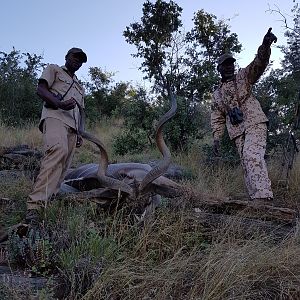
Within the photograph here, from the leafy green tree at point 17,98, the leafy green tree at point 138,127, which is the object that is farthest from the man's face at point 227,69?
the leafy green tree at point 17,98

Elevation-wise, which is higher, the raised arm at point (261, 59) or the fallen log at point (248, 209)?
the raised arm at point (261, 59)

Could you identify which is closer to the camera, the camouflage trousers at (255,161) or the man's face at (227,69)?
the camouflage trousers at (255,161)

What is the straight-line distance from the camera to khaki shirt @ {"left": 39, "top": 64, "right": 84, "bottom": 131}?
5242 mm

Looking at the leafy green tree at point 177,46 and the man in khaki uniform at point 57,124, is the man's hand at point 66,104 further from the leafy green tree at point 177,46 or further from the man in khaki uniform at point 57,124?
the leafy green tree at point 177,46

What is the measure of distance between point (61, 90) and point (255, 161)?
2.48 meters

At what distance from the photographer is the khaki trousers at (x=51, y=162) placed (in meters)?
4.73

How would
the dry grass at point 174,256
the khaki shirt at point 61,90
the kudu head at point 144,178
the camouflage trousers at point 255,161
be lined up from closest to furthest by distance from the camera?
the dry grass at point 174,256 < the kudu head at point 144,178 < the khaki shirt at point 61,90 < the camouflage trousers at point 255,161

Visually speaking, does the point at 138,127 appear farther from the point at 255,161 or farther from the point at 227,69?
the point at 255,161

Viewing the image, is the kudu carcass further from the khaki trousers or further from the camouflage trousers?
the camouflage trousers

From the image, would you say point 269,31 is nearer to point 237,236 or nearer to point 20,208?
point 237,236

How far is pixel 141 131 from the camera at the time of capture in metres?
10.8

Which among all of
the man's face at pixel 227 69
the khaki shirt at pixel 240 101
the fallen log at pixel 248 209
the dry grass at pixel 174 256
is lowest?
the dry grass at pixel 174 256

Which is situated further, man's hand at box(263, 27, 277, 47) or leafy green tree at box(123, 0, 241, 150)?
leafy green tree at box(123, 0, 241, 150)

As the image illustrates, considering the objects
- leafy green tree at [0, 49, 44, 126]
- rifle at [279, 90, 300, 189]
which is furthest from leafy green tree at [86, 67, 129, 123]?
rifle at [279, 90, 300, 189]
